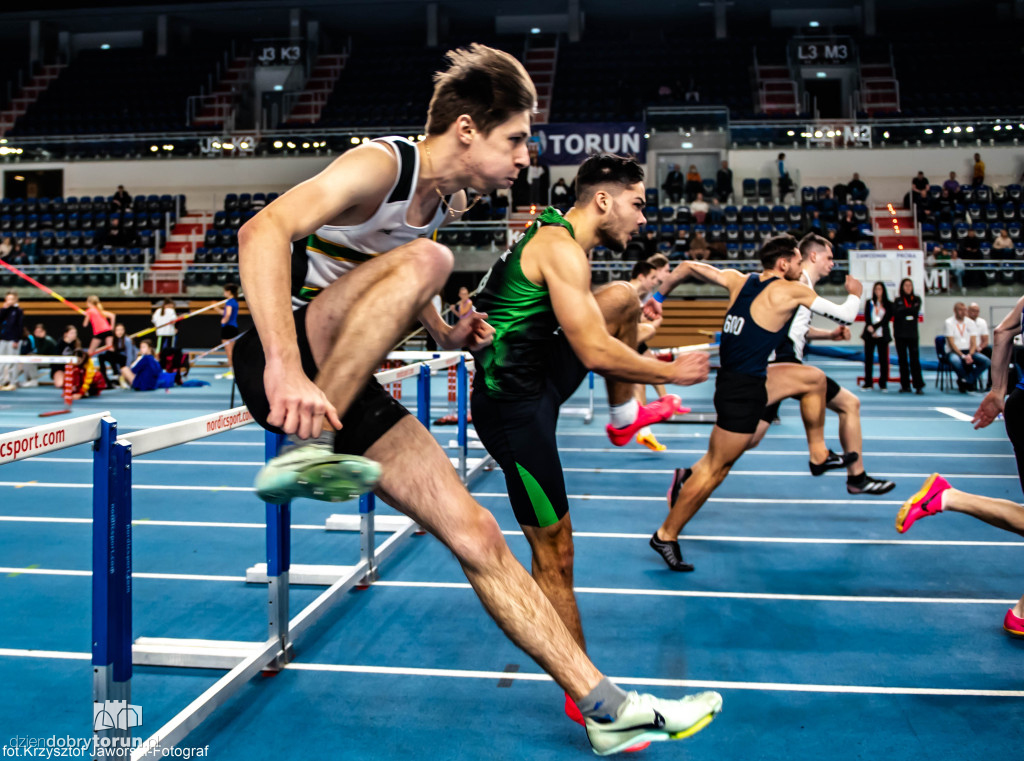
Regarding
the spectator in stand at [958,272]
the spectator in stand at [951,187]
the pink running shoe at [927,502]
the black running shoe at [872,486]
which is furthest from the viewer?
the spectator in stand at [951,187]

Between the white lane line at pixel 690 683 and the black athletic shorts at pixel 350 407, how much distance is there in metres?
1.34

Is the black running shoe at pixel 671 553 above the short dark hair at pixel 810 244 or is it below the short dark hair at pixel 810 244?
below

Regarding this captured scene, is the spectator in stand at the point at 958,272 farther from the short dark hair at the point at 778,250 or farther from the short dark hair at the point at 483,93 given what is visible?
the short dark hair at the point at 483,93

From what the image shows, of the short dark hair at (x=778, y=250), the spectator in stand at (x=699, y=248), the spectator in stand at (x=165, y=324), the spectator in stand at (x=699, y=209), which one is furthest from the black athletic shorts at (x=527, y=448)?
the spectator in stand at (x=699, y=209)

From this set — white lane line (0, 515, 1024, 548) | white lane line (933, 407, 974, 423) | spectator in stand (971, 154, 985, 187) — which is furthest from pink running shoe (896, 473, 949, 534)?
spectator in stand (971, 154, 985, 187)

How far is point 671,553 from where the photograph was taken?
15.3ft

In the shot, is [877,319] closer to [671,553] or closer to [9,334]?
[671,553]

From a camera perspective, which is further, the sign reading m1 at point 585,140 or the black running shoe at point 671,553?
the sign reading m1 at point 585,140

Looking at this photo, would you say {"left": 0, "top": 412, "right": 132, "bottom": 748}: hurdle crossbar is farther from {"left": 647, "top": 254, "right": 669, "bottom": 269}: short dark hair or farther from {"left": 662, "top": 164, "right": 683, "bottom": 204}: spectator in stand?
{"left": 662, "top": 164, "right": 683, "bottom": 204}: spectator in stand

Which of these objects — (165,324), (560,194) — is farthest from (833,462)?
(560,194)

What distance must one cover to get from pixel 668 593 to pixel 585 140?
64.2 ft

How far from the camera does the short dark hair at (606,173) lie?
10.5ft

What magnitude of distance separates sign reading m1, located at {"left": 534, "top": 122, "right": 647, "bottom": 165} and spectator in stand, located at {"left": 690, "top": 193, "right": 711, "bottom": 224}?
5.93ft

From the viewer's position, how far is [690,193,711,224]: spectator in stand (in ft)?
70.7
